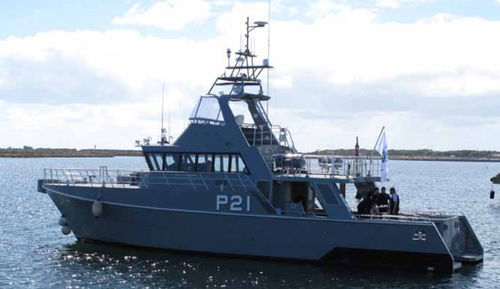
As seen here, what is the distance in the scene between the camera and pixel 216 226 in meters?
22.9

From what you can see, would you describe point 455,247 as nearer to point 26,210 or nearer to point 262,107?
point 262,107

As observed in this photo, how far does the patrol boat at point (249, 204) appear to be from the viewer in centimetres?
2167

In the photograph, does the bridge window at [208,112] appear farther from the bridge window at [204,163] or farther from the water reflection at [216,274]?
the water reflection at [216,274]

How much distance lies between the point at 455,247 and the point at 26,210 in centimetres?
2450

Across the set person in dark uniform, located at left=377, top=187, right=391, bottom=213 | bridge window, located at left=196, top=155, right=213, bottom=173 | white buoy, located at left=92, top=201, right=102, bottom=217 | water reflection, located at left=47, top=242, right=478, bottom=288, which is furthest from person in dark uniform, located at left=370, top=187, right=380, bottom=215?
white buoy, located at left=92, top=201, right=102, bottom=217

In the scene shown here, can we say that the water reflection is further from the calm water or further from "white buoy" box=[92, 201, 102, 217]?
"white buoy" box=[92, 201, 102, 217]

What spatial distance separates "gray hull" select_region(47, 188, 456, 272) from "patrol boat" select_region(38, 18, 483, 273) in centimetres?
3

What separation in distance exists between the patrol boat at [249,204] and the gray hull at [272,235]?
0.03 m

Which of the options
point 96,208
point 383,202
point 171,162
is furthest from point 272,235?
point 96,208

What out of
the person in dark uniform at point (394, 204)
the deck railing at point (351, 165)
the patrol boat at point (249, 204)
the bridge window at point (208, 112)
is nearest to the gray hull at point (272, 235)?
the patrol boat at point (249, 204)

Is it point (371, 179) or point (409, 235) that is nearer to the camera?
point (409, 235)

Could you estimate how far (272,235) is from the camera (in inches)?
883

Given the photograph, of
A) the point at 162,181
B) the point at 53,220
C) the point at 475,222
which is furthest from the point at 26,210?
the point at 475,222

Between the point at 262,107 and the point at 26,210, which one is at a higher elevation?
the point at 262,107
